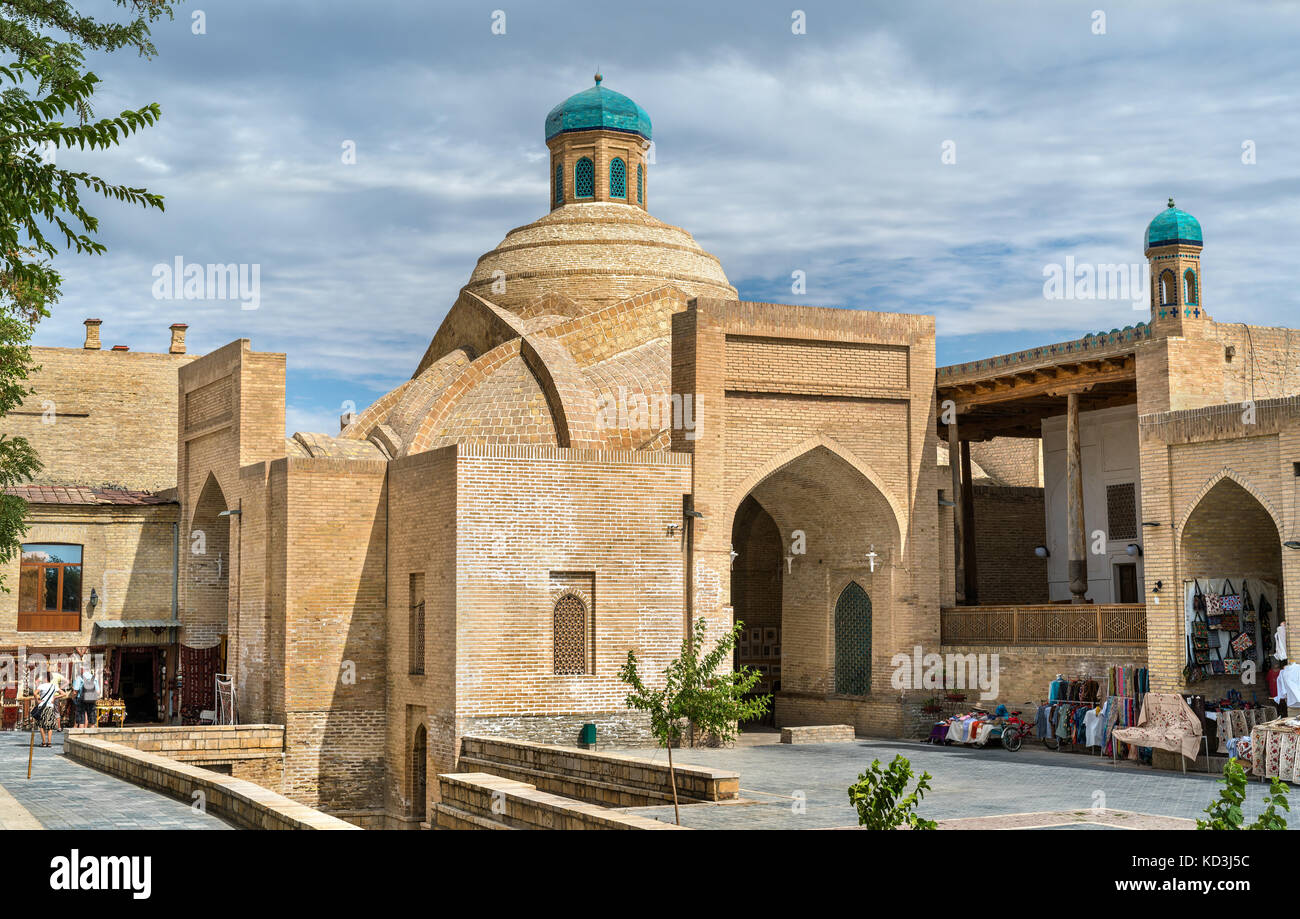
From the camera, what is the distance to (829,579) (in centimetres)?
2041

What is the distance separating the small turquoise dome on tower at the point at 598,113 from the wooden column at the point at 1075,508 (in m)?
11.2

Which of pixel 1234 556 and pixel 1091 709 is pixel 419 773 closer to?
pixel 1091 709

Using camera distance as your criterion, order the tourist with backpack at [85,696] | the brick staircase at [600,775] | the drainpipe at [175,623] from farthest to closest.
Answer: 1. the drainpipe at [175,623]
2. the tourist with backpack at [85,696]
3. the brick staircase at [600,775]

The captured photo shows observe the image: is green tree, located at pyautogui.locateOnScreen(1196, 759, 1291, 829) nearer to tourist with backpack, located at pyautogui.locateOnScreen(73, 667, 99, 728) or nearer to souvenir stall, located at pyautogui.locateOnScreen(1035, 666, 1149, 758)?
souvenir stall, located at pyautogui.locateOnScreen(1035, 666, 1149, 758)

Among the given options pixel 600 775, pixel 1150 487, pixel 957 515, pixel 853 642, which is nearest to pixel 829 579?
pixel 853 642

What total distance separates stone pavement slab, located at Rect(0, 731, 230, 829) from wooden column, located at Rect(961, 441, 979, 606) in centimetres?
1376

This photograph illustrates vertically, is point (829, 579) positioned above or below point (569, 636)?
above

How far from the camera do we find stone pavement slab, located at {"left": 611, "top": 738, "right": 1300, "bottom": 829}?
10.6 m

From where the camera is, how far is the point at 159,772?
1174 cm

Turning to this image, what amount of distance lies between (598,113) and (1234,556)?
50.6ft

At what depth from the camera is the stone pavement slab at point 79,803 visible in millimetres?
9242

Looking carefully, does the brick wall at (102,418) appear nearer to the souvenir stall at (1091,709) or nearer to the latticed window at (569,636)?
the latticed window at (569,636)

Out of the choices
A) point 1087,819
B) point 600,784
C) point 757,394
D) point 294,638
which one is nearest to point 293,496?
point 294,638

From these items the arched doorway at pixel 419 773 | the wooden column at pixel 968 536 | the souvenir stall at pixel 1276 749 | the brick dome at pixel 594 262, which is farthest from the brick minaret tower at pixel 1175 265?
the arched doorway at pixel 419 773
